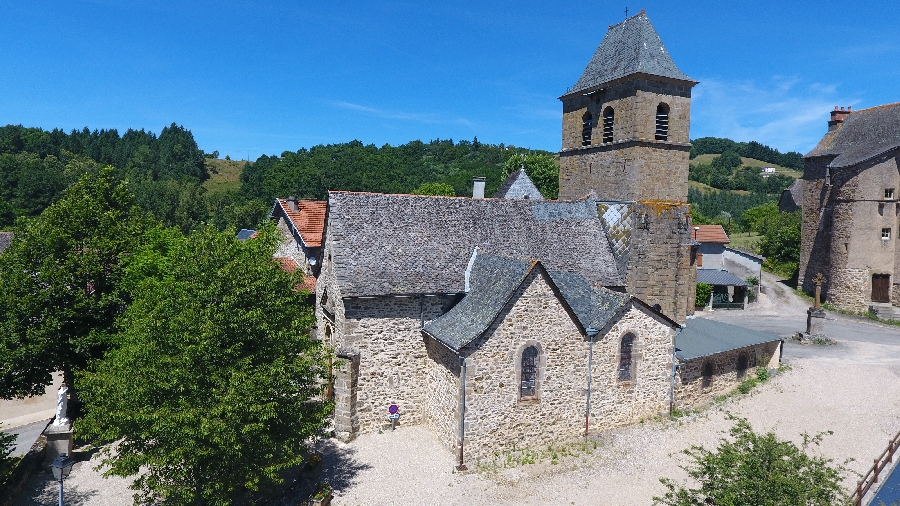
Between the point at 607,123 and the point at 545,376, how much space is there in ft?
39.1

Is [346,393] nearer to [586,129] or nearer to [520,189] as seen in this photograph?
[586,129]

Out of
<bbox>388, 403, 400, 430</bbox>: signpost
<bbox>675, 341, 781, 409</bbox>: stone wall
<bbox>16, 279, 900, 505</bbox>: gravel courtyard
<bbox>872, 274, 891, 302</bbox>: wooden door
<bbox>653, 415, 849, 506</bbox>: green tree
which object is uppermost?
<bbox>872, 274, 891, 302</bbox>: wooden door

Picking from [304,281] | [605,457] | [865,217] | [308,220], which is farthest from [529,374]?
[865,217]

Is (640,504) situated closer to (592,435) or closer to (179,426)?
(592,435)

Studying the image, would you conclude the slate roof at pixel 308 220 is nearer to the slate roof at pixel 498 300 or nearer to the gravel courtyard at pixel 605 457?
the slate roof at pixel 498 300

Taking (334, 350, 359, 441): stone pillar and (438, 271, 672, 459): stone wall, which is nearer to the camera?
(438, 271, 672, 459): stone wall

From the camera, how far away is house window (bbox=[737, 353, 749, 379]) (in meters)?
22.5

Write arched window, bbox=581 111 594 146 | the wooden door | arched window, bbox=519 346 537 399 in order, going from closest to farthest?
arched window, bbox=519 346 537 399 → arched window, bbox=581 111 594 146 → the wooden door

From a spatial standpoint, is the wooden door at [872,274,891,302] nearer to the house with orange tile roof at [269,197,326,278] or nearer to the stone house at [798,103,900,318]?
the stone house at [798,103,900,318]

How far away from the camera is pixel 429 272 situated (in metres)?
18.4

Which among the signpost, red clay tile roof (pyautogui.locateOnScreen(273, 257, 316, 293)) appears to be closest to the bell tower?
the signpost

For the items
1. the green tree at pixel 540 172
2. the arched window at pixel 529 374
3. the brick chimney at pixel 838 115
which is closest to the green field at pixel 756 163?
the green tree at pixel 540 172

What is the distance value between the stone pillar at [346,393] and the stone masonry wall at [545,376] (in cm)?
404

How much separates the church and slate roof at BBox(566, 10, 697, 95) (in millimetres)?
68
